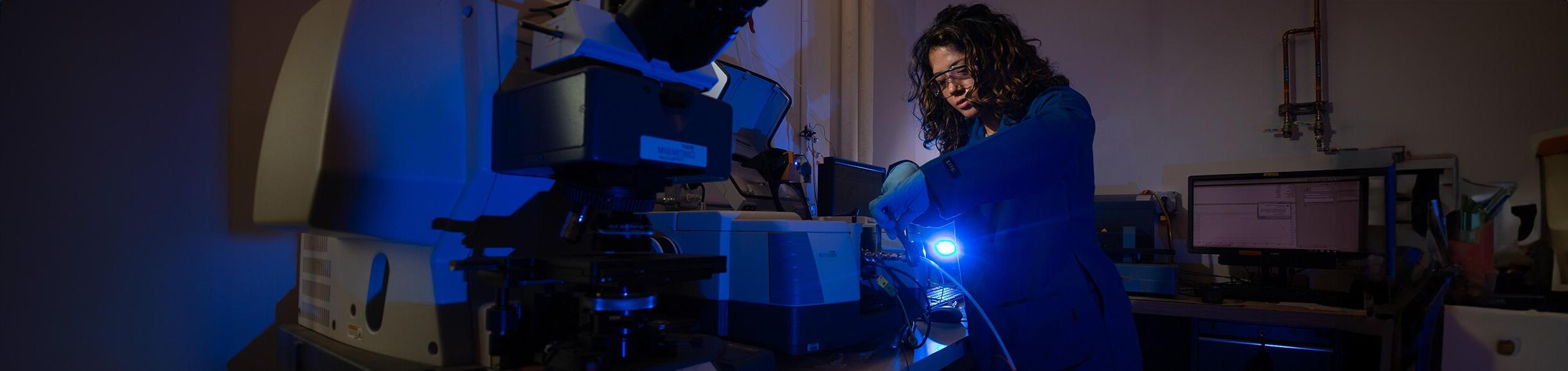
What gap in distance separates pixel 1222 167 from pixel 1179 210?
27cm

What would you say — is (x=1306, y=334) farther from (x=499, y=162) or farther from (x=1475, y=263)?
(x=499, y=162)

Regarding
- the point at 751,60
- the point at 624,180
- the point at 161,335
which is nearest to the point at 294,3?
the point at 161,335

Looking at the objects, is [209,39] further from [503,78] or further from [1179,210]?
[1179,210]

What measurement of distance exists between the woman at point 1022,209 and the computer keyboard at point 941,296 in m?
0.16

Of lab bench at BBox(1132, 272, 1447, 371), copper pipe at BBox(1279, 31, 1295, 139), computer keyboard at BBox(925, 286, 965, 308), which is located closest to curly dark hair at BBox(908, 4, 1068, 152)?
computer keyboard at BBox(925, 286, 965, 308)

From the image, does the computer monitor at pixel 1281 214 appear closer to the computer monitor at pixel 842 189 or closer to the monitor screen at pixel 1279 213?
the monitor screen at pixel 1279 213

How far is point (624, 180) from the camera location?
680mm

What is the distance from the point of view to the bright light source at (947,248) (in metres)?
1.30

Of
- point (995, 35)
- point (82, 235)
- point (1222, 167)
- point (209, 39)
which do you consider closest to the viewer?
point (82, 235)

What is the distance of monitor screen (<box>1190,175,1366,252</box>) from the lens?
7.53 ft

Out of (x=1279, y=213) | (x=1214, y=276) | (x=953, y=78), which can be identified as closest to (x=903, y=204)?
(x=953, y=78)

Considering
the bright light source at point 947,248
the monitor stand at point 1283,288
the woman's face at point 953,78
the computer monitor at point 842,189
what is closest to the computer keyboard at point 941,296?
Answer: the bright light source at point 947,248

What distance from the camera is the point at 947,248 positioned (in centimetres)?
131

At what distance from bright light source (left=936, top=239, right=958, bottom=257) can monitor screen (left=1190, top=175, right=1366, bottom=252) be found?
185 cm
